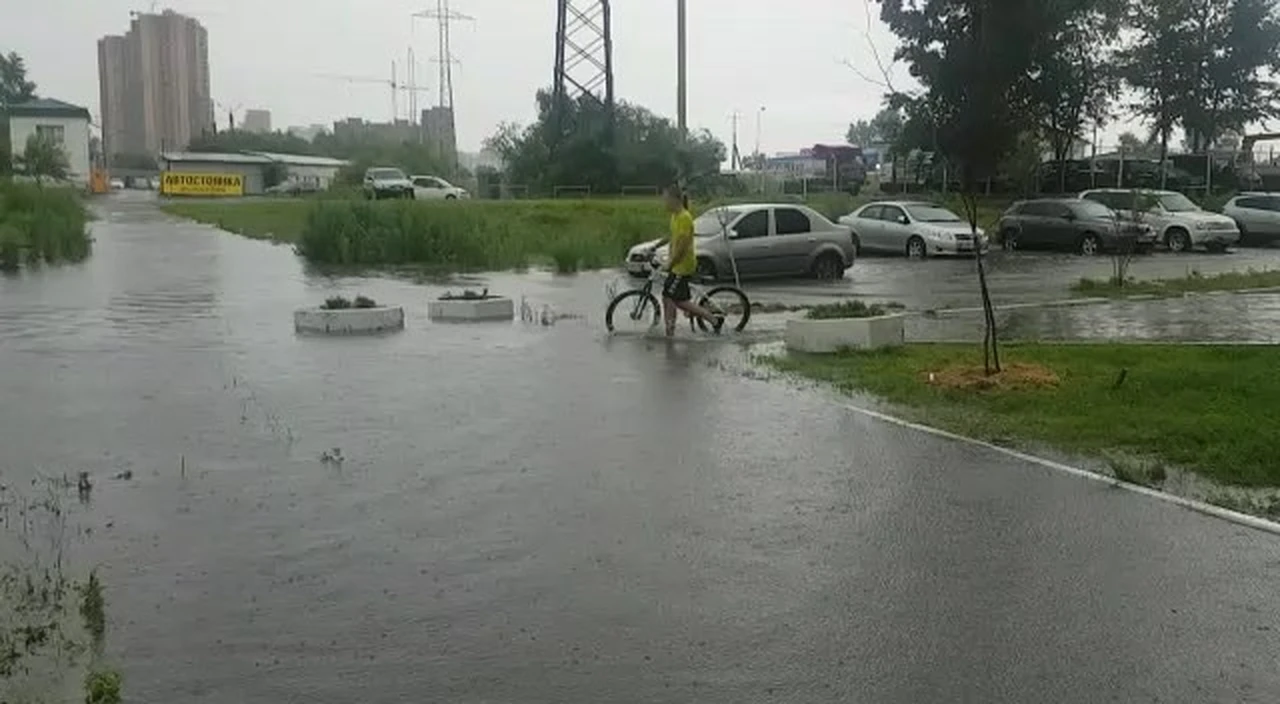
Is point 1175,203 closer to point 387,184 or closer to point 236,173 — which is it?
point 387,184

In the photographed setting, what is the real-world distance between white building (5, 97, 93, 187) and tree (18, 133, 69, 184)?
6731 millimetres

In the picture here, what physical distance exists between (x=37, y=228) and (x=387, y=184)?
29.0 meters

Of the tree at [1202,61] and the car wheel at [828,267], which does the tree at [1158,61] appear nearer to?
the tree at [1202,61]

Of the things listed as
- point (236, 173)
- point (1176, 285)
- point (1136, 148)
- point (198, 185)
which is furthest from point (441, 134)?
point (1176, 285)

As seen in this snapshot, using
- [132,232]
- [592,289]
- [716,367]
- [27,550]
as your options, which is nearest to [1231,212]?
[592,289]

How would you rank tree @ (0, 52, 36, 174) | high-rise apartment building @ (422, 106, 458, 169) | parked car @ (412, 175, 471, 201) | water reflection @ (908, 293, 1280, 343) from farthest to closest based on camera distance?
1. tree @ (0, 52, 36, 174)
2. high-rise apartment building @ (422, 106, 458, 169)
3. parked car @ (412, 175, 471, 201)
4. water reflection @ (908, 293, 1280, 343)

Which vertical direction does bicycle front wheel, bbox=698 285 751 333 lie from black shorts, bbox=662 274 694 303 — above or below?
below

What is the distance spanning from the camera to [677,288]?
A: 15461 mm

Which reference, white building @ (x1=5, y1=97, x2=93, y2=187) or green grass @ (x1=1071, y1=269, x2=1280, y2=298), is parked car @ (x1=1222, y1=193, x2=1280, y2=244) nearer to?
green grass @ (x1=1071, y1=269, x2=1280, y2=298)

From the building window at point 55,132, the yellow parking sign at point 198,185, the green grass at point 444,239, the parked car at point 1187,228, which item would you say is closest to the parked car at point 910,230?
the parked car at point 1187,228

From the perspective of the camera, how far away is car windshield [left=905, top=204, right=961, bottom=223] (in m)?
32.6

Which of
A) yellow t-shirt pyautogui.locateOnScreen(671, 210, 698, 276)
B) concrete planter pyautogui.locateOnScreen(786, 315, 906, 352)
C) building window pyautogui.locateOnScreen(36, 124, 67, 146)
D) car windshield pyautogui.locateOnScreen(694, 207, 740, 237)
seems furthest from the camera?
building window pyautogui.locateOnScreen(36, 124, 67, 146)

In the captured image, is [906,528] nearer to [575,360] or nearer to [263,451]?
[263,451]

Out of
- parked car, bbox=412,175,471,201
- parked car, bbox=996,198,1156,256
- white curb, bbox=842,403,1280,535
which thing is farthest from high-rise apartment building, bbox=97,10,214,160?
white curb, bbox=842,403,1280,535
